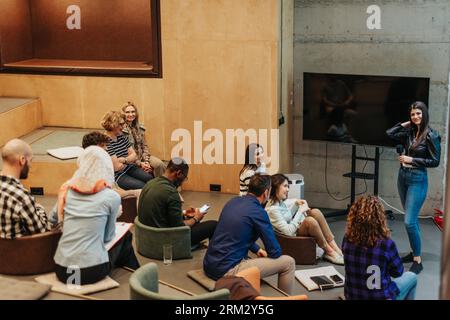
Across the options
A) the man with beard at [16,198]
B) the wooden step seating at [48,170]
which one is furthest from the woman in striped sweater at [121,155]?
the man with beard at [16,198]

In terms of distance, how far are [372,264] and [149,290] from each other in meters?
1.45

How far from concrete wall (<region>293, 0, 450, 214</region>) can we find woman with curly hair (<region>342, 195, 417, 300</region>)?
351 centimetres

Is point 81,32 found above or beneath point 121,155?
above

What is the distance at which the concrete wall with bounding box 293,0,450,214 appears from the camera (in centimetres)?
764

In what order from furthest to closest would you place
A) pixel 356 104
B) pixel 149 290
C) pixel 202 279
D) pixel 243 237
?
pixel 356 104 → pixel 202 279 → pixel 243 237 → pixel 149 290

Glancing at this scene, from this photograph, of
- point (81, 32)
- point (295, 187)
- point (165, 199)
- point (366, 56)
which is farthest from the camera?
point (81, 32)

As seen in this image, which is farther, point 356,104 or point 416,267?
point 356,104

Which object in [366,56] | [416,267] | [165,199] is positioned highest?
[366,56]

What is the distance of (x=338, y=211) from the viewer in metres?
8.09

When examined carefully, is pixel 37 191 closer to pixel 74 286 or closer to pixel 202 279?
pixel 74 286

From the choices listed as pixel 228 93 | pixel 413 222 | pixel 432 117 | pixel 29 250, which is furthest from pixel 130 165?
pixel 432 117

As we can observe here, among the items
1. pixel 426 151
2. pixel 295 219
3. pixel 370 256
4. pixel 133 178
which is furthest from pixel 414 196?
pixel 133 178

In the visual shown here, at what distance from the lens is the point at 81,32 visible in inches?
369
